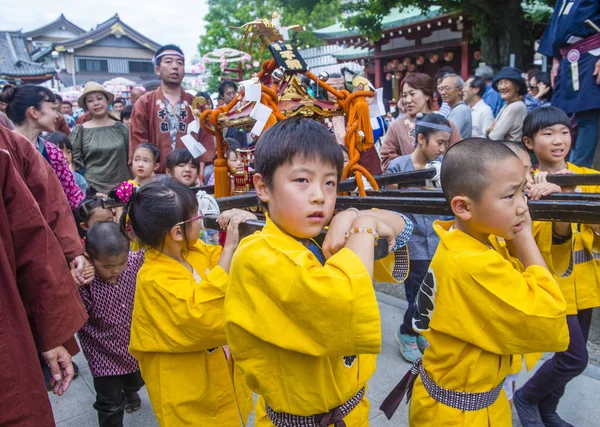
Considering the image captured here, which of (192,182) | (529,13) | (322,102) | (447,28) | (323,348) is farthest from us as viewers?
(447,28)

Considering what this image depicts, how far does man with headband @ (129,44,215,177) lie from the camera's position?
459 cm

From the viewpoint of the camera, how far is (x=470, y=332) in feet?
5.18

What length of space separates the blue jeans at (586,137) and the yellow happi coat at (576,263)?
2586 millimetres

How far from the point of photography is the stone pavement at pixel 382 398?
2.74 metres

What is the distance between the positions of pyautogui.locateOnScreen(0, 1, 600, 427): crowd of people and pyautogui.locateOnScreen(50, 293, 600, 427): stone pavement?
29 cm

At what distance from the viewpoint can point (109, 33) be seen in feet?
120

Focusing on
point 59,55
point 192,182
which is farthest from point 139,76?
point 192,182

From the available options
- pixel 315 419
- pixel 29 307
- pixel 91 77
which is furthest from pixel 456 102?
pixel 91 77

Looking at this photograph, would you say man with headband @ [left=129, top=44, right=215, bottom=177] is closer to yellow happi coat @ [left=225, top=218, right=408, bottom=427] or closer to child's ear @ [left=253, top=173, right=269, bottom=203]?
child's ear @ [left=253, top=173, right=269, bottom=203]

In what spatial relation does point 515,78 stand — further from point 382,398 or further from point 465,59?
point 465,59

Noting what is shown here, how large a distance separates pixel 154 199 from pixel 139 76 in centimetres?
3948

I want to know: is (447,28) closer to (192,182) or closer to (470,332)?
(192,182)

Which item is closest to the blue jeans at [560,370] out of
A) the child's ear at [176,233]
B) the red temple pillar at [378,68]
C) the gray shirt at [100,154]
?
the child's ear at [176,233]

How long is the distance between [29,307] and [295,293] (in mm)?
1011
